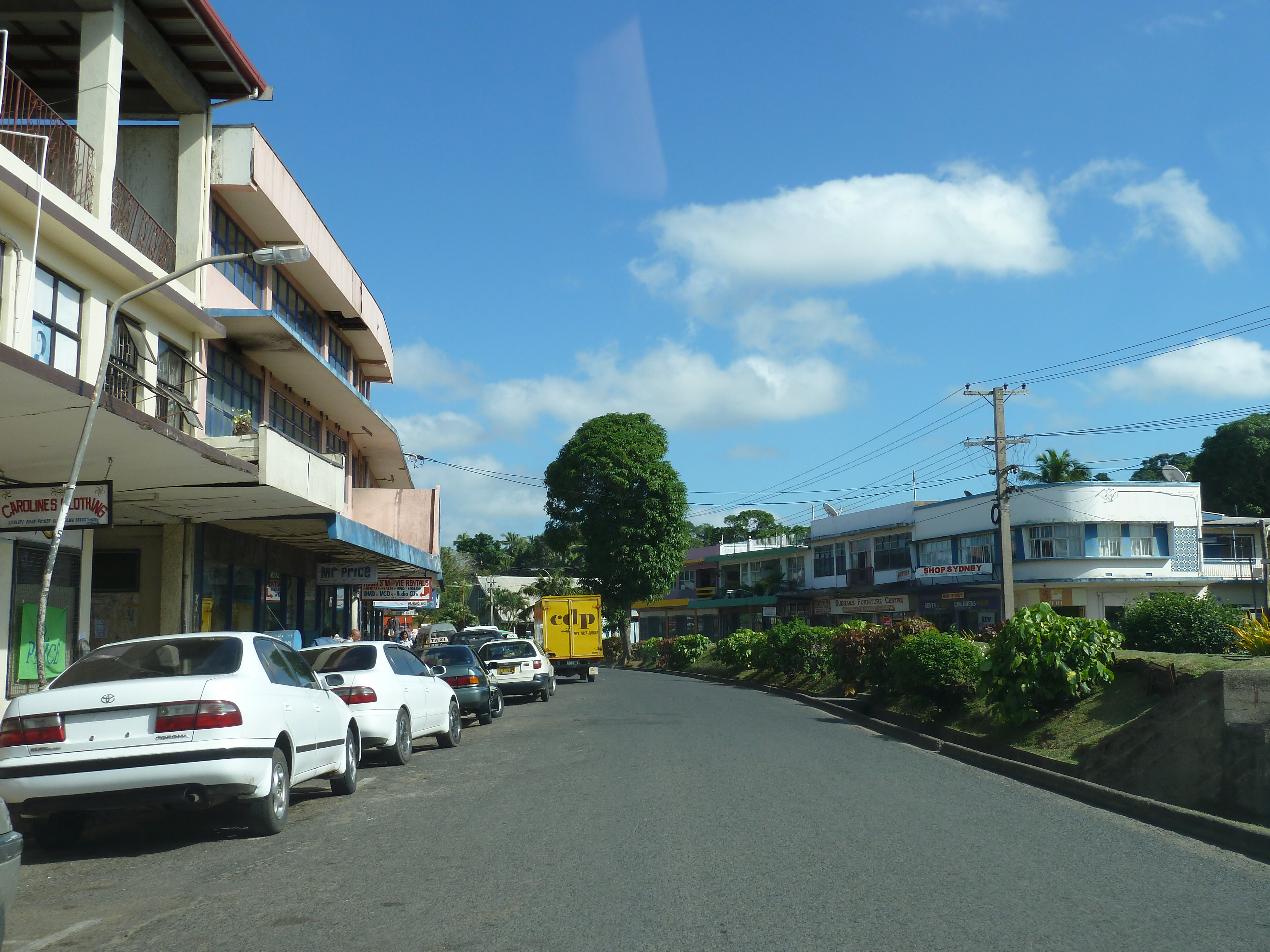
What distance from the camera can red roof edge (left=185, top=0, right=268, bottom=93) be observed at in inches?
706

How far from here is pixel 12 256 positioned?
13.3 metres

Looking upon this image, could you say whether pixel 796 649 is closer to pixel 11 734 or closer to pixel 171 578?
pixel 171 578

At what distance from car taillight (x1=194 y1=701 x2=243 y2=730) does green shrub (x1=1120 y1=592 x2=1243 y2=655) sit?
12.2 metres

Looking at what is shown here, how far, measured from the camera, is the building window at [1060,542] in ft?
160

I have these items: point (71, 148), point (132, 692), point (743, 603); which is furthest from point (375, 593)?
point (743, 603)

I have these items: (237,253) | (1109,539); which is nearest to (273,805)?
(237,253)

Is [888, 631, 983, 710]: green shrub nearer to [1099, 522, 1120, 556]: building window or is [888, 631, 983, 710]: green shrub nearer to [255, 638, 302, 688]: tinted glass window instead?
[255, 638, 302, 688]: tinted glass window

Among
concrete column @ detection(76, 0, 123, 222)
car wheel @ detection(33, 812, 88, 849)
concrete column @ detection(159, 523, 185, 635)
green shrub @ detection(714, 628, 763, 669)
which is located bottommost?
green shrub @ detection(714, 628, 763, 669)

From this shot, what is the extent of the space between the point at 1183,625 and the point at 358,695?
37.1ft

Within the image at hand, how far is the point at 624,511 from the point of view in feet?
176

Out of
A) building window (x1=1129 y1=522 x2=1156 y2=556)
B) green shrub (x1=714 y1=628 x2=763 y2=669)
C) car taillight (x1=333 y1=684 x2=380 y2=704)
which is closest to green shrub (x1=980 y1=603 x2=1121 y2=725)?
car taillight (x1=333 y1=684 x2=380 y2=704)

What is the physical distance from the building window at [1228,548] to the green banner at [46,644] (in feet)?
164

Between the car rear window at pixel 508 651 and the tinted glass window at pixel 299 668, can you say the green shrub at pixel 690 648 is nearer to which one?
the car rear window at pixel 508 651

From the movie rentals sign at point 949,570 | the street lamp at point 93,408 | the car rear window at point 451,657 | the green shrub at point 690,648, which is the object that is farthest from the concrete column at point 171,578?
the movie rentals sign at point 949,570
